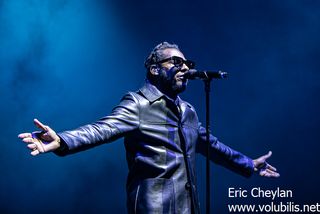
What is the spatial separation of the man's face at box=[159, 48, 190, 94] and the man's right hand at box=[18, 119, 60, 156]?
1.08 metres

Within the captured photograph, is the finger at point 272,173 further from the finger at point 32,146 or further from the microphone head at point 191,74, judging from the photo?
the finger at point 32,146

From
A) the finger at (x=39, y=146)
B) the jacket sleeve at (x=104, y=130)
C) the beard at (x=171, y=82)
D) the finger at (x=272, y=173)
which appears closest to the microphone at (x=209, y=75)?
the beard at (x=171, y=82)

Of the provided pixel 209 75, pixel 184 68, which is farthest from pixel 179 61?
pixel 209 75

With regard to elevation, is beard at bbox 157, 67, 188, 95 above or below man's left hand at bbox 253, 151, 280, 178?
above

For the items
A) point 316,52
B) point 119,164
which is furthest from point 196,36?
point 119,164

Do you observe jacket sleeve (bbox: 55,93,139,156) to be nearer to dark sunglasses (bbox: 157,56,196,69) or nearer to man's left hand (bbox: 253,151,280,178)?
dark sunglasses (bbox: 157,56,196,69)

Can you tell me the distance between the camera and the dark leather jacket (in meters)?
2.82

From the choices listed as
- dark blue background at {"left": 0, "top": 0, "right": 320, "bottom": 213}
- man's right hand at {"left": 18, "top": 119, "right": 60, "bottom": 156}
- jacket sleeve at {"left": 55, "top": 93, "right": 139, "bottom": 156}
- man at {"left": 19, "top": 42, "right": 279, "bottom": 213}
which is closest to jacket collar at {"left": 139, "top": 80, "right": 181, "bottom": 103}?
man at {"left": 19, "top": 42, "right": 279, "bottom": 213}

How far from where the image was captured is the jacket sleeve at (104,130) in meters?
2.50

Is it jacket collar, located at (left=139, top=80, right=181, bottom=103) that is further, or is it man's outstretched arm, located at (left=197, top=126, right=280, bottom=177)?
man's outstretched arm, located at (left=197, top=126, right=280, bottom=177)

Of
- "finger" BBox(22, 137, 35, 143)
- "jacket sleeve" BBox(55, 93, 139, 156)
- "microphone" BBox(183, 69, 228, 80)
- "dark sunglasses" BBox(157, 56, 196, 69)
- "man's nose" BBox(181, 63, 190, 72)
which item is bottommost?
"finger" BBox(22, 137, 35, 143)

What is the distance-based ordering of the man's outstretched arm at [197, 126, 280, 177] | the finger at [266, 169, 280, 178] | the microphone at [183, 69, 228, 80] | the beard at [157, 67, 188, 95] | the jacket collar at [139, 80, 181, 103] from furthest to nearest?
the finger at [266, 169, 280, 178] → the man's outstretched arm at [197, 126, 280, 177] → the beard at [157, 67, 188, 95] → the jacket collar at [139, 80, 181, 103] → the microphone at [183, 69, 228, 80]

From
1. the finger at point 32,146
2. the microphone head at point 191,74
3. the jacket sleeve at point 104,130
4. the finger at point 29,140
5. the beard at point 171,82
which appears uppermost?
the beard at point 171,82

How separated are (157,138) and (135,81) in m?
2.49
